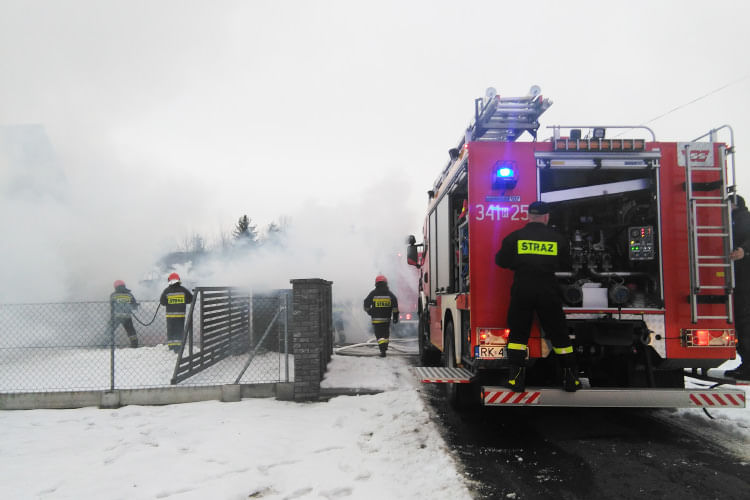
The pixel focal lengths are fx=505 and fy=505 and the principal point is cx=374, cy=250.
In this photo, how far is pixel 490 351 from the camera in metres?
4.64

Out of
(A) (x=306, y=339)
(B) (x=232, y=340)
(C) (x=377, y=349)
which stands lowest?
(C) (x=377, y=349)

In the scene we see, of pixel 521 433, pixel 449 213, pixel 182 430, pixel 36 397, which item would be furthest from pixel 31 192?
pixel 521 433

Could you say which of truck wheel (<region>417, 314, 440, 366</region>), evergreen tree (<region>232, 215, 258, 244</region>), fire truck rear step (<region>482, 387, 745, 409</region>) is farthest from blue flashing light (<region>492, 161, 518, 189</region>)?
evergreen tree (<region>232, 215, 258, 244</region>)

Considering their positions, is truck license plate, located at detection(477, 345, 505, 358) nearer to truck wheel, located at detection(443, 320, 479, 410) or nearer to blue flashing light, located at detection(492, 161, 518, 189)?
truck wheel, located at detection(443, 320, 479, 410)

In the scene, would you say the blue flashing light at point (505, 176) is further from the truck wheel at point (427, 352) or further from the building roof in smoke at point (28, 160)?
the building roof in smoke at point (28, 160)

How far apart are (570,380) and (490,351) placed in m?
0.71

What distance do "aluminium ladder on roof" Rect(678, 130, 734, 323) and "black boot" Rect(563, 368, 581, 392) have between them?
1246 mm

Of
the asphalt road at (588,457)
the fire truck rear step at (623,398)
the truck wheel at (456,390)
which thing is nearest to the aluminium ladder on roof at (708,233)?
the fire truck rear step at (623,398)

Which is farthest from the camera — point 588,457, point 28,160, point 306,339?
point 28,160

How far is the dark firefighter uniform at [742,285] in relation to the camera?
16.7 feet

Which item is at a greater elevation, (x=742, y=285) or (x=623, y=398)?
(x=742, y=285)

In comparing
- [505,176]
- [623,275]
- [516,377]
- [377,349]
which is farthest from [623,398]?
[377,349]

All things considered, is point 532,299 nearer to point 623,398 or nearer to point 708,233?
point 623,398

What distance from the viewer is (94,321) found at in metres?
12.7
